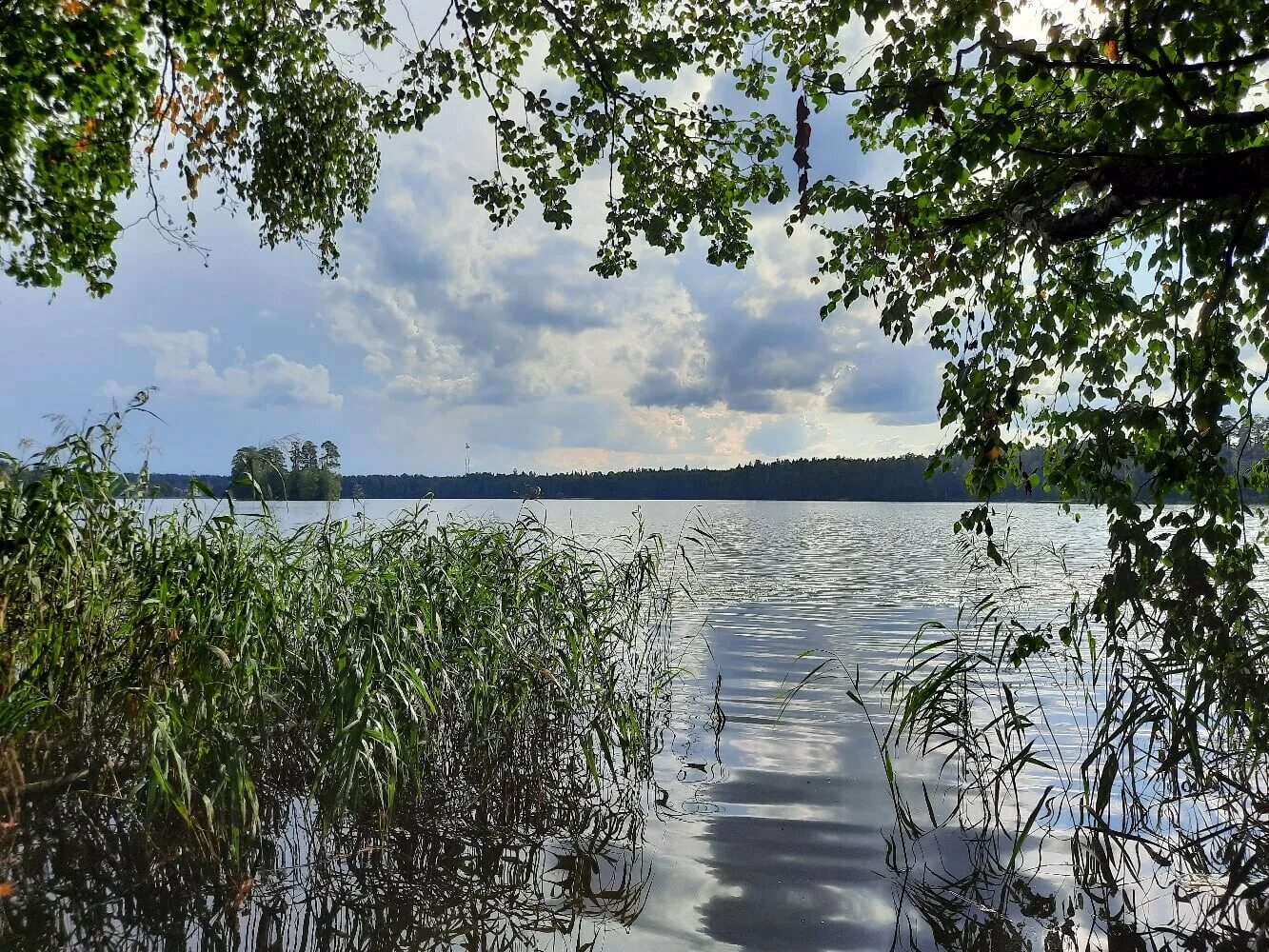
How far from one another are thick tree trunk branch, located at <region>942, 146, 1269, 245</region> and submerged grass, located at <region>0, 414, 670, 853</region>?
4470 millimetres

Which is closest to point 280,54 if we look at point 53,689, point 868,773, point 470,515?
point 470,515

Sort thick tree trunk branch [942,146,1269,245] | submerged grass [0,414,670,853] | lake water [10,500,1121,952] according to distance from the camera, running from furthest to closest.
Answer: submerged grass [0,414,670,853]
lake water [10,500,1121,952]
thick tree trunk branch [942,146,1269,245]

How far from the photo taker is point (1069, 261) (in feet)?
19.5

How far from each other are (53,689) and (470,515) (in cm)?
488

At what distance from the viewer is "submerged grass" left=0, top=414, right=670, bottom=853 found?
16.1 feet

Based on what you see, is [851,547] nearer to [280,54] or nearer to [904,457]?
[280,54]

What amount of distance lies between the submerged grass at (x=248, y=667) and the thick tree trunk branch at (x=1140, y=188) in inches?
176

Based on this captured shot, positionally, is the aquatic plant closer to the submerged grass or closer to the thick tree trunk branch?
the thick tree trunk branch

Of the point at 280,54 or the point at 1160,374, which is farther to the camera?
the point at 280,54

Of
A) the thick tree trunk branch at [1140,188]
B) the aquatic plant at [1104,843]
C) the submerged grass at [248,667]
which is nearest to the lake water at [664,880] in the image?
the aquatic plant at [1104,843]

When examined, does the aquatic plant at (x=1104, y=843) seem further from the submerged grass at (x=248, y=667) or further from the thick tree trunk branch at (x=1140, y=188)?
the submerged grass at (x=248, y=667)

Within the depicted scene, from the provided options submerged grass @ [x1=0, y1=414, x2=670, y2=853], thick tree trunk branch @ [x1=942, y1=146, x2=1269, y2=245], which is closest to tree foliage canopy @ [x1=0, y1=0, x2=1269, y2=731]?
thick tree trunk branch @ [x1=942, y1=146, x2=1269, y2=245]

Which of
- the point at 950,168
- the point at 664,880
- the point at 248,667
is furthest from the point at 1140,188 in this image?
the point at 248,667

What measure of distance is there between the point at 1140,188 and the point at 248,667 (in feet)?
19.1
